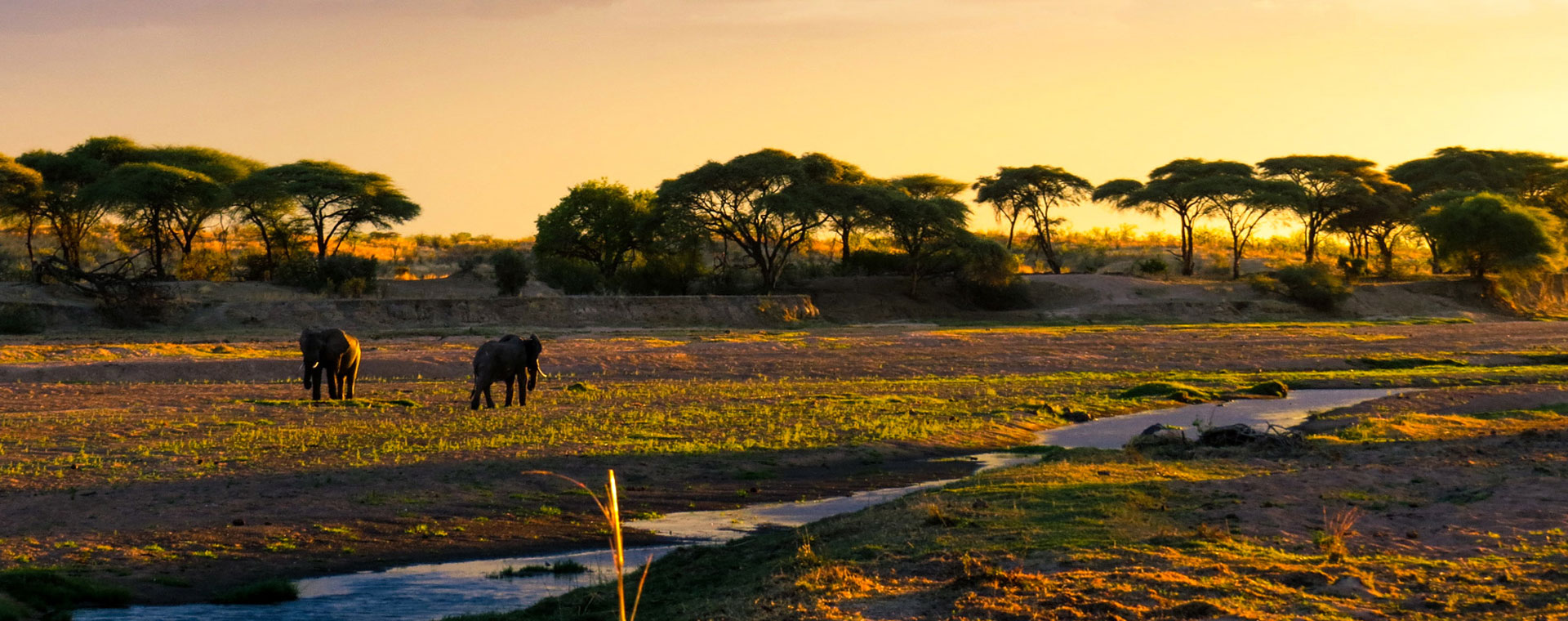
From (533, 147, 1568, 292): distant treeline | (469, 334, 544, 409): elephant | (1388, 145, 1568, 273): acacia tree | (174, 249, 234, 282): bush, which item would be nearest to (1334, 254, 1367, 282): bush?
(533, 147, 1568, 292): distant treeline

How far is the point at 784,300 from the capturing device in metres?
60.2

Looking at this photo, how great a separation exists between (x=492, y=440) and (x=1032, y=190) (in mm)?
65541

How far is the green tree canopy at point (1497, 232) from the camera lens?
72.4m

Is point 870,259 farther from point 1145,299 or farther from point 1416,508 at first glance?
point 1416,508

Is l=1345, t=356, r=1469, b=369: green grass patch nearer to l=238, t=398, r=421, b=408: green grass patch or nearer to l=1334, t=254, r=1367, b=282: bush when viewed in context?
l=238, t=398, r=421, b=408: green grass patch

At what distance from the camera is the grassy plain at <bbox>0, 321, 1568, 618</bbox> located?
1291 centimetres

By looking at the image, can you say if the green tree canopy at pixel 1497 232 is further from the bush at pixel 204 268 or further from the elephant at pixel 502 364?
the bush at pixel 204 268

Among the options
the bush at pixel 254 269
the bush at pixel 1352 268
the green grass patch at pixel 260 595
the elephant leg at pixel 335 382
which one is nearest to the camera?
the green grass patch at pixel 260 595

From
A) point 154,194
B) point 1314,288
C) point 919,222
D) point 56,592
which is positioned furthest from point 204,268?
point 1314,288

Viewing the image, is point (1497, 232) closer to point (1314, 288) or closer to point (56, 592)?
point (1314, 288)

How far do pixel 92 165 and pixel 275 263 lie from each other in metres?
12.1

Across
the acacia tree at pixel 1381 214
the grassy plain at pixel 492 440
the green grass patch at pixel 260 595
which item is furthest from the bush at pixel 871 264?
the green grass patch at pixel 260 595

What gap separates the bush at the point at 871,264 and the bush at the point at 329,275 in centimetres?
2679

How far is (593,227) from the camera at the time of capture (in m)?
72.3
